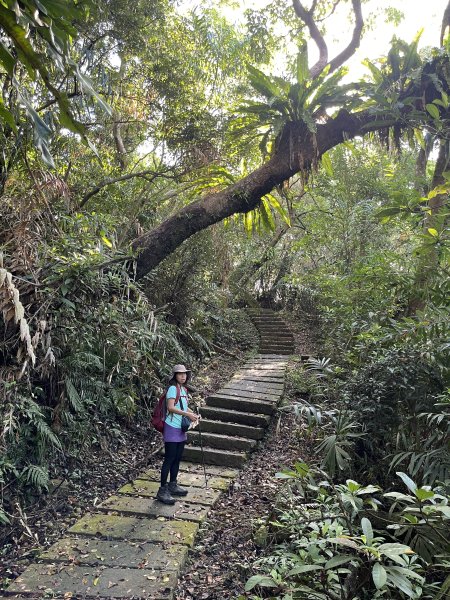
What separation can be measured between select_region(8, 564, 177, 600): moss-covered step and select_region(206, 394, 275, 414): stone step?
2900 mm

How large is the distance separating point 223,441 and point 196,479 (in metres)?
0.71

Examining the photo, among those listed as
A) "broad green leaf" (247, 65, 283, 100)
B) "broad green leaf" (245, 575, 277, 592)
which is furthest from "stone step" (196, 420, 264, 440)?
"broad green leaf" (247, 65, 283, 100)

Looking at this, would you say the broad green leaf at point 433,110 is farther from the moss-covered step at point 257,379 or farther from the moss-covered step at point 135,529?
the moss-covered step at point 135,529

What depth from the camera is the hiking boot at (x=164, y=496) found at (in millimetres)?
3798

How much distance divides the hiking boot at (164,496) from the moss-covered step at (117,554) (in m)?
0.62

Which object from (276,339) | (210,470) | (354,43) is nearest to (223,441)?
(210,470)

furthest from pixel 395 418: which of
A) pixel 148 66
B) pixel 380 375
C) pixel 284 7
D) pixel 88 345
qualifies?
pixel 284 7

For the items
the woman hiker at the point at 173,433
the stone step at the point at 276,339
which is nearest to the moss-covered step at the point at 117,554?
the woman hiker at the point at 173,433

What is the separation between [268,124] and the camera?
5586mm

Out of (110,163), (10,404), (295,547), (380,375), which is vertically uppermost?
(110,163)

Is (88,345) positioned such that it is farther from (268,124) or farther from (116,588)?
(268,124)

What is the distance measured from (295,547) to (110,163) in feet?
20.7

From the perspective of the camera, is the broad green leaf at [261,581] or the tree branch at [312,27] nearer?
the broad green leaf at [261,581]

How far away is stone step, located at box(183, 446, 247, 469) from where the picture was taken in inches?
184
